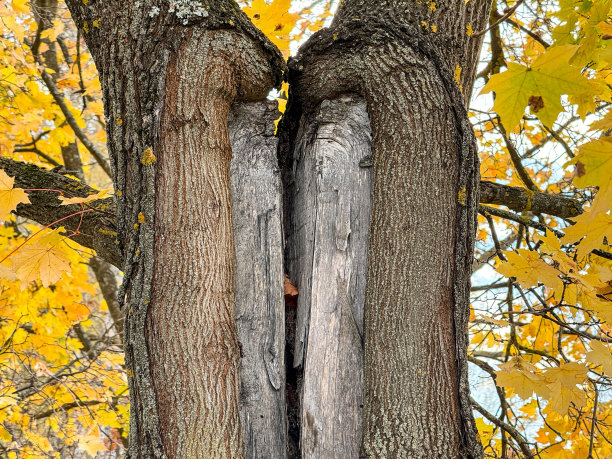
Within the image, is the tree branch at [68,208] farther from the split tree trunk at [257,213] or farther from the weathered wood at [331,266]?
the weathered wood at [331,266]

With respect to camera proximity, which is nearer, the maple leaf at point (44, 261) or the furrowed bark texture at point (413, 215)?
the furrowed bark texture at point (413, 215)

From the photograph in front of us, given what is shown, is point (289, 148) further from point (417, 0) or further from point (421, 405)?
point (421, 405)

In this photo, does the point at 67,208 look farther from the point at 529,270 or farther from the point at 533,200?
the point at 533,200

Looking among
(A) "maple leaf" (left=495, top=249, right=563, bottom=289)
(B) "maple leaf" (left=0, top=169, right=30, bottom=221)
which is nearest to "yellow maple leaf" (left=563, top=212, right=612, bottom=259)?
(A) "maple leaf" (left=495, top=249, right=563, bottom=289)

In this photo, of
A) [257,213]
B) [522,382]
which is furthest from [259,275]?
[522,382]

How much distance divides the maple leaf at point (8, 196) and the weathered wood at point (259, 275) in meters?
0.81

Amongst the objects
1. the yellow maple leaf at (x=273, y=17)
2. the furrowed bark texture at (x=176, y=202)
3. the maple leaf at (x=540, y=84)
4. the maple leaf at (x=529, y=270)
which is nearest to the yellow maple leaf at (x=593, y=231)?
the maple leaf at (x=529, y=270)

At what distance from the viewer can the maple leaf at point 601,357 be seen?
1.73 meters

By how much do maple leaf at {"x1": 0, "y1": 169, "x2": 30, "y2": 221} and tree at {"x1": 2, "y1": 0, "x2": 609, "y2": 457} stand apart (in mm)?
490

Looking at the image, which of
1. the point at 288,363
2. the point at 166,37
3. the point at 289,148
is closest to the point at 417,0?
the point at 289,148

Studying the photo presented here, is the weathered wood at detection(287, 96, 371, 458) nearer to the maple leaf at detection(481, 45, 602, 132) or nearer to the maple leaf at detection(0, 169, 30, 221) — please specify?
the maple leaf at detection(481, 45, 602, 132)

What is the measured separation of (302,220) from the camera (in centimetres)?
189

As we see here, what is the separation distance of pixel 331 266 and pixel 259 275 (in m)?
0.26

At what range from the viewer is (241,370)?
65.6 inches
